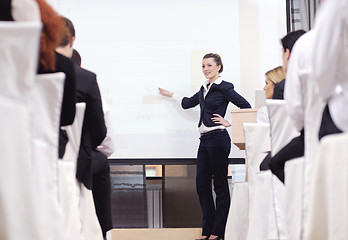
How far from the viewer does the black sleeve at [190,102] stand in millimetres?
4684

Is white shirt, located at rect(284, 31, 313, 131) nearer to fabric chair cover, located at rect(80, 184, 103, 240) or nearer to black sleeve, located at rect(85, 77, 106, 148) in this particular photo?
black sleeve, located at rect(85, 77, 106, 148)

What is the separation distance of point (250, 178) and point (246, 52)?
2.35 meters

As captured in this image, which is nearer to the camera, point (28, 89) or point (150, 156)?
point (28, 89)

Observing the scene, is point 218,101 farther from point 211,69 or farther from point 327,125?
point 327,125

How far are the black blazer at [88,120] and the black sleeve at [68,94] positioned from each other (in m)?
0.41

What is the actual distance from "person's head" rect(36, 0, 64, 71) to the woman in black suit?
2.66 m

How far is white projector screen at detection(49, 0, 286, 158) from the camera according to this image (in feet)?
16.0

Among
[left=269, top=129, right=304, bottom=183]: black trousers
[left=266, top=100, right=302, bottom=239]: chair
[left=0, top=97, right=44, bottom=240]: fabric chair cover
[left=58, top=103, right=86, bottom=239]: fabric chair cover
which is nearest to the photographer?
[left=0, top=97, right=44, bottom=240]: fabric chair cover

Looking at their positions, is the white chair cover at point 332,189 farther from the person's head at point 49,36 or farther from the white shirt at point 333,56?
the person's head at point 49,36

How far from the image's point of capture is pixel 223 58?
4938 millimetres

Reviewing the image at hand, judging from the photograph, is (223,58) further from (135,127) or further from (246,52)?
(135,127)

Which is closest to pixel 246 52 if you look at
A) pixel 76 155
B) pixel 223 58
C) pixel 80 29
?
pixel 223 58

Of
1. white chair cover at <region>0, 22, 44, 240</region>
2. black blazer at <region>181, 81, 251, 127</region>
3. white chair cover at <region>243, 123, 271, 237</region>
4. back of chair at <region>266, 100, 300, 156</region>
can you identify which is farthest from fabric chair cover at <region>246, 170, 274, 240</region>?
black blazer at <region>181, 81, 251, 127</region>

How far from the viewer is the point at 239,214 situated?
3188 mm
